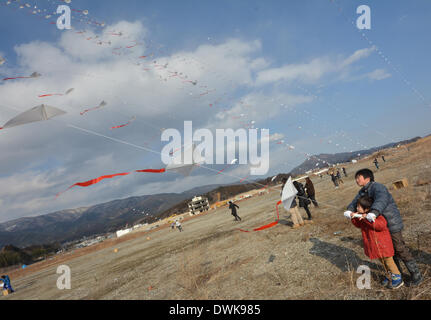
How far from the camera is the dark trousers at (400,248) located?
407 cm

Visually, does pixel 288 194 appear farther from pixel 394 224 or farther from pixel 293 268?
pixel 394 224

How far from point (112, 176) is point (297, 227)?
347 inches

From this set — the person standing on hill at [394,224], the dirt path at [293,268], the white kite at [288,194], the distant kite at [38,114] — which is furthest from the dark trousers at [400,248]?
the distant kite at [38,114]

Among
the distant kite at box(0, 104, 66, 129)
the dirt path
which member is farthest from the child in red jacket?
the distant kite at box(0, 104, 66, 129)

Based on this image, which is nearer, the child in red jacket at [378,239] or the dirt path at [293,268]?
the child in red jacket at [378,239]

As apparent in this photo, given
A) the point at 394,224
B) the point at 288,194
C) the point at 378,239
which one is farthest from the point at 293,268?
the point at 288,194

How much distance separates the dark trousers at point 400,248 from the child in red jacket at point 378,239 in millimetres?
79

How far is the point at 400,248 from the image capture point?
161 inches

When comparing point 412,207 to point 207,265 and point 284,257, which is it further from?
point 207,265

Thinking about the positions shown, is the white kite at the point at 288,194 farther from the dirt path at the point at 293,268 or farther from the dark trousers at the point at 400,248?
the dark trousers at the point at 400,248

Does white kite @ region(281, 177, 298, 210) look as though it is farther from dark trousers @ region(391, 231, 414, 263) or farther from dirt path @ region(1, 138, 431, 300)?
dark trousers @ region(391, 231, 414, 263)
